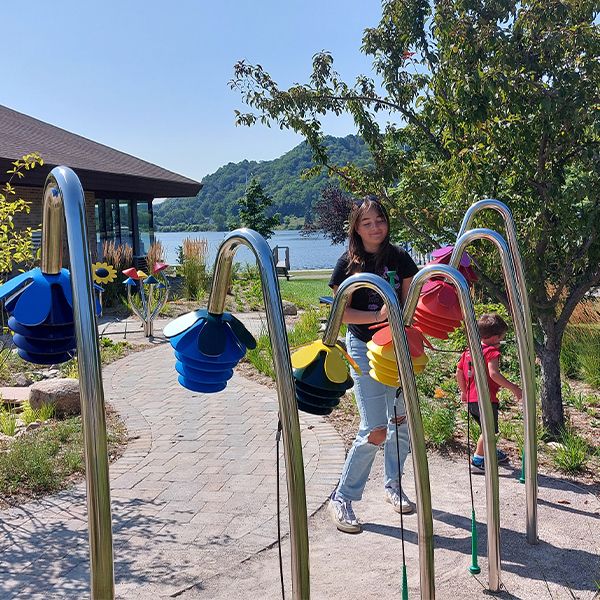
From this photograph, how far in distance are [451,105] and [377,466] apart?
260 centimetres

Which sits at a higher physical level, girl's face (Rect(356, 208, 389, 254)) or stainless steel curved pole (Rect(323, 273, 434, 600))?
girl's face (Rect(356, 208, 389, 254))

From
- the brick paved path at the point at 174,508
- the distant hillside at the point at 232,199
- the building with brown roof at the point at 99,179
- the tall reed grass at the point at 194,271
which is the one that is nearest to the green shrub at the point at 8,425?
the brick paved path at the point at 174,508

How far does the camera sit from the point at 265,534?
388 cm

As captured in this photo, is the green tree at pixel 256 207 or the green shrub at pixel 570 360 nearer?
the green shrub at pixel 570 360

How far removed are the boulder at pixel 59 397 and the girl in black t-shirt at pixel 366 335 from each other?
12.0ft

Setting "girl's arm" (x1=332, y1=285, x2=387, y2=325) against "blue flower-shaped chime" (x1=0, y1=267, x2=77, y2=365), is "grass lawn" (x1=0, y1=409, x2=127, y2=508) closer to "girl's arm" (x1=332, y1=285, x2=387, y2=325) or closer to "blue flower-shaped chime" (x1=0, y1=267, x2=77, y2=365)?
"girl's arm" (x1=332, y1=285, x2=387, y2=325)

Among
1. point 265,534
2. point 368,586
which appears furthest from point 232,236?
point 265,534

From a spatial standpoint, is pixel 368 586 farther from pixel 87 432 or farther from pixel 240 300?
pixel 240 300

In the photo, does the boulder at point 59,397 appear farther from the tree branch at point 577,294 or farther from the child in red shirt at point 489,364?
the tree branch at point 577,294

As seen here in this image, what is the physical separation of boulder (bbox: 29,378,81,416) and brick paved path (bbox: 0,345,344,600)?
0.52 meters

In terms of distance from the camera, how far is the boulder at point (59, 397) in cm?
667

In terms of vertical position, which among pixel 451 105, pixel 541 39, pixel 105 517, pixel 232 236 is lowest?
pixel 105 517

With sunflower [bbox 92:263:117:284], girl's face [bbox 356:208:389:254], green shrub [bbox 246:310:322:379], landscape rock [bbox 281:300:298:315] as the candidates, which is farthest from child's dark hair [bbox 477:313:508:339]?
landscape rock [bbox 281:300:298:315]

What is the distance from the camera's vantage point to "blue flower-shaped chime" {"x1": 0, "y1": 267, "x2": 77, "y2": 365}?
158 centimetres
